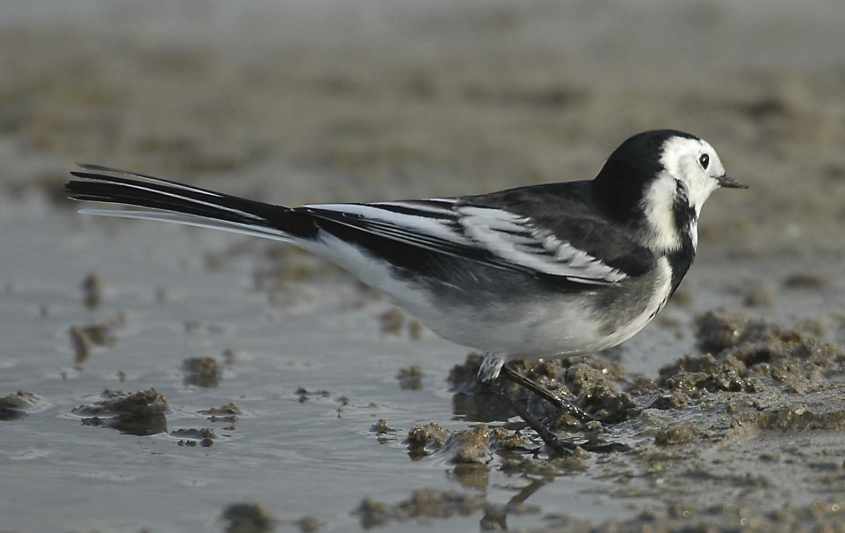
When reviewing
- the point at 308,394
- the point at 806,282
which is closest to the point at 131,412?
the point at 308,394

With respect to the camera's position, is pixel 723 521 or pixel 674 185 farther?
pixel 674 185

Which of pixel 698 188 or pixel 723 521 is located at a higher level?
pixel 698 188

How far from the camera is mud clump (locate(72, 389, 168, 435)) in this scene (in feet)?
21.6

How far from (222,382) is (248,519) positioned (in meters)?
2.00

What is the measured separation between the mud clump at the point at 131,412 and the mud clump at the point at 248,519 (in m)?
1.20

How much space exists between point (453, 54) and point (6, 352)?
6627mm

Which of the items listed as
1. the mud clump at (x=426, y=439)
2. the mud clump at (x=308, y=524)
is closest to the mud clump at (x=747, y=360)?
the mud clump at (x=426, y=439)

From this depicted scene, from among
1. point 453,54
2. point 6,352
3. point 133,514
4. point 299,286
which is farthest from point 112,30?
point 133,514

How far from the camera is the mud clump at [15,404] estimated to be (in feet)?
22.0

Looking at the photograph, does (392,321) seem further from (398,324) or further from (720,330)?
(720,330)

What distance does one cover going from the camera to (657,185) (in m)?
6.35

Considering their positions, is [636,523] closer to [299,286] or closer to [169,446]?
[169,446]

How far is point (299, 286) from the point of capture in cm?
902

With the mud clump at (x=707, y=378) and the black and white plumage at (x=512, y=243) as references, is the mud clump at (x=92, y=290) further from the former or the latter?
the mud clump at (x=707, y=378)
